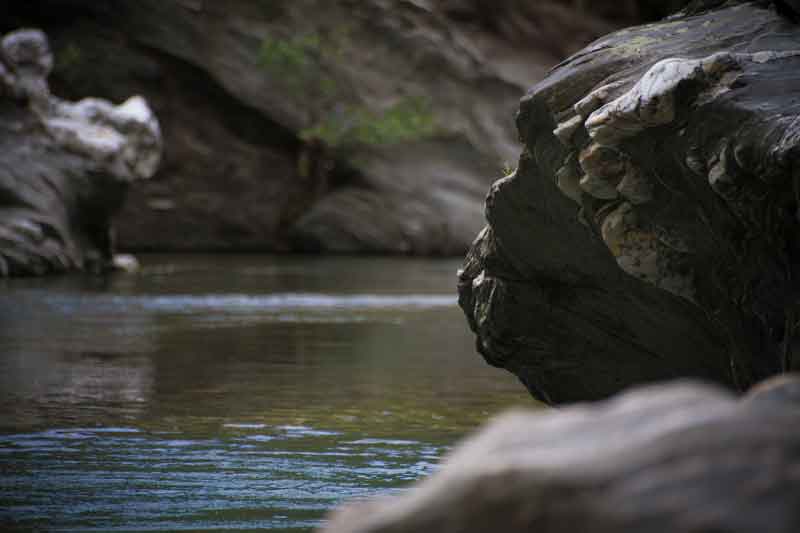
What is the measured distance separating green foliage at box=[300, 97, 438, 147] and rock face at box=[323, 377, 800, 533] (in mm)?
28196

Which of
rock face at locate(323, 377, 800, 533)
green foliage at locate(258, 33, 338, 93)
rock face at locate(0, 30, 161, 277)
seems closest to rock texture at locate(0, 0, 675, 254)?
green foliage at locate(258, 33, 338, 93)

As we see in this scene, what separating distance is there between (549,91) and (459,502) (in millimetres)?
3809

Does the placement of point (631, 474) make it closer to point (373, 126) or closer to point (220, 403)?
point (220, 403)

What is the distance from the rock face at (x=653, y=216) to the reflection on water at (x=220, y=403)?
2.88 feet

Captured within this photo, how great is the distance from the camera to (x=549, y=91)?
5711 mm

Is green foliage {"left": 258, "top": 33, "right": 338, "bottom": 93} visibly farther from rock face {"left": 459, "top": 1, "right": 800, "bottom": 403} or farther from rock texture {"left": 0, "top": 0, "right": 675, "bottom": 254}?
rock face {"left": 459, "top": 1, "right": 800, "bottom": 403}

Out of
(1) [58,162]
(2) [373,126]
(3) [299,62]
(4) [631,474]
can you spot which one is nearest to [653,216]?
(4) [631,474]

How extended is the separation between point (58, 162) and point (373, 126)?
35.8 ft

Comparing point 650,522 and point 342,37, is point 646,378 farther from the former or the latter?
point 342,37

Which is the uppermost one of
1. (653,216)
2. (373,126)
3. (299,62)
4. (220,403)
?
(653,216)

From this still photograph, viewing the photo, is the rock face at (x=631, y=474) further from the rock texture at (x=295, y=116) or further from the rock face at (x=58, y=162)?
the rock texture at (x=295, y=116)

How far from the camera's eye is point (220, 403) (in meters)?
7.77

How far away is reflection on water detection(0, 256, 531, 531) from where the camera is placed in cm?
509

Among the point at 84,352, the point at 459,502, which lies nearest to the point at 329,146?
the point at 84,352
